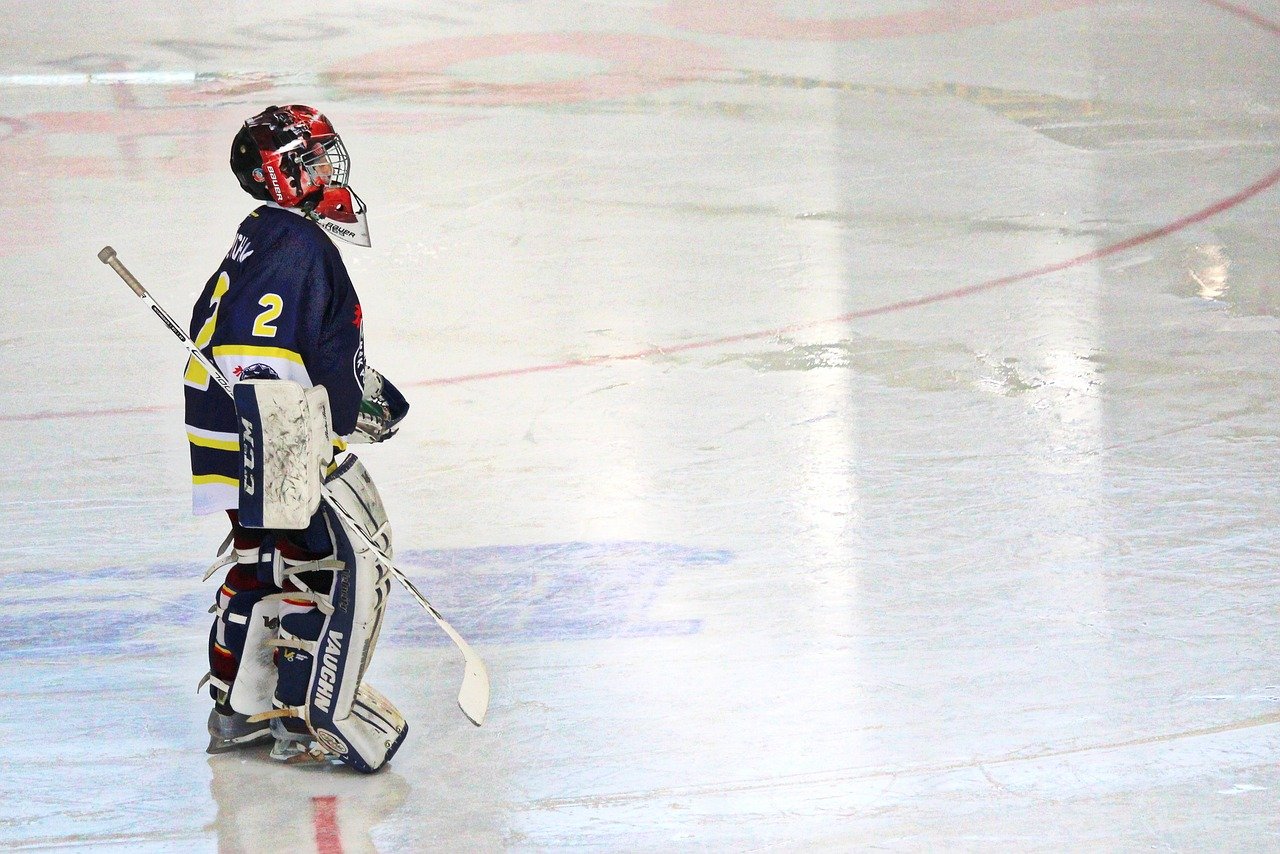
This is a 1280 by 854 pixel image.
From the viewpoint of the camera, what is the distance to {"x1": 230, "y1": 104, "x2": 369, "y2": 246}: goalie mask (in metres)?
2.87

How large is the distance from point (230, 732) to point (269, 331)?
2.95ft

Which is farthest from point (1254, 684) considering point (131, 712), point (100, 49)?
point (100, 49)

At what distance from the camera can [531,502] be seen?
4465 millimetres

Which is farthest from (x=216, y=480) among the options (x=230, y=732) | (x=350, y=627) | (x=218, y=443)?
(x=230, y=732)

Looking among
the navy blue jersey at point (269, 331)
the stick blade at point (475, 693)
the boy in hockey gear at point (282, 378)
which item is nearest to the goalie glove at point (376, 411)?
the boy in hockey gear at point (282, 378)

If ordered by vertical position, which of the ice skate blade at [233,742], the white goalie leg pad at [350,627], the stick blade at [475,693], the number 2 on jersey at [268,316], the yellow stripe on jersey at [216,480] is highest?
the number 2 on jersey at [268,316]

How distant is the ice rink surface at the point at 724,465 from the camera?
3035 mm

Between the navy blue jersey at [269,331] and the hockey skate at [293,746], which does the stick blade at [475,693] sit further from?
the navy blue jersey at [269,331]

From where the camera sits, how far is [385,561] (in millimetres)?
2994

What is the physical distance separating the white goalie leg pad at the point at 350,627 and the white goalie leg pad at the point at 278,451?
7.3 inches

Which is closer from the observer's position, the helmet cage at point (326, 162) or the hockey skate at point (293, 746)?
the helmet cage at point (326, 162)

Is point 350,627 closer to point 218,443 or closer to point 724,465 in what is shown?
point 218,443

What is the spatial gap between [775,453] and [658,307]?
1.52 metres

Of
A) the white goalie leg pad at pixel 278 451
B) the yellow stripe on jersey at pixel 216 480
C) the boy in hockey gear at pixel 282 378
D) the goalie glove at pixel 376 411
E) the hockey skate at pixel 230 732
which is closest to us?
the white goalie leg pad at pixel 278 451
